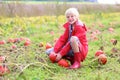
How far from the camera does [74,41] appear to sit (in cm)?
464

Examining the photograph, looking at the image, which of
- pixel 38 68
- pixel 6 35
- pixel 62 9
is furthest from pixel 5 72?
pixel 62 9

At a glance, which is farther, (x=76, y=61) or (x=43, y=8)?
(x=43, y=8)

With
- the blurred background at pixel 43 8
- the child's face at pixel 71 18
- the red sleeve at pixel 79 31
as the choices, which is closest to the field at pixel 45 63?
the red sleeve at pixel 79 31

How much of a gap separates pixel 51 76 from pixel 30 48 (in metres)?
1.51

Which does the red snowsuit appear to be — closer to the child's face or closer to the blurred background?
the child's face

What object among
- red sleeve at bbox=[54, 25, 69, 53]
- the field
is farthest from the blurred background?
red sleeve at bbox=[54, 25, 69, 53]

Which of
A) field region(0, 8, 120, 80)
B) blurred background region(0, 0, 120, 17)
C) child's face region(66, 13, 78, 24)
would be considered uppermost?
child's face region(66, 13, 78, 24)

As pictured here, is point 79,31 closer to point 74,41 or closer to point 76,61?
point 74,41

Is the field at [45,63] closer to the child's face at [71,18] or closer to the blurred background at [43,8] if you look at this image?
the child's face at [71,18]

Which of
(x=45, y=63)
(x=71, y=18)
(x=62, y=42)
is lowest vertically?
(x=45, y=63)

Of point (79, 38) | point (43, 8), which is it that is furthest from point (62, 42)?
point (43, 8)

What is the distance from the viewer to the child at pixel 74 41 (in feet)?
15.4

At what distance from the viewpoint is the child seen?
4.70 metres

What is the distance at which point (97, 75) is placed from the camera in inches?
172
